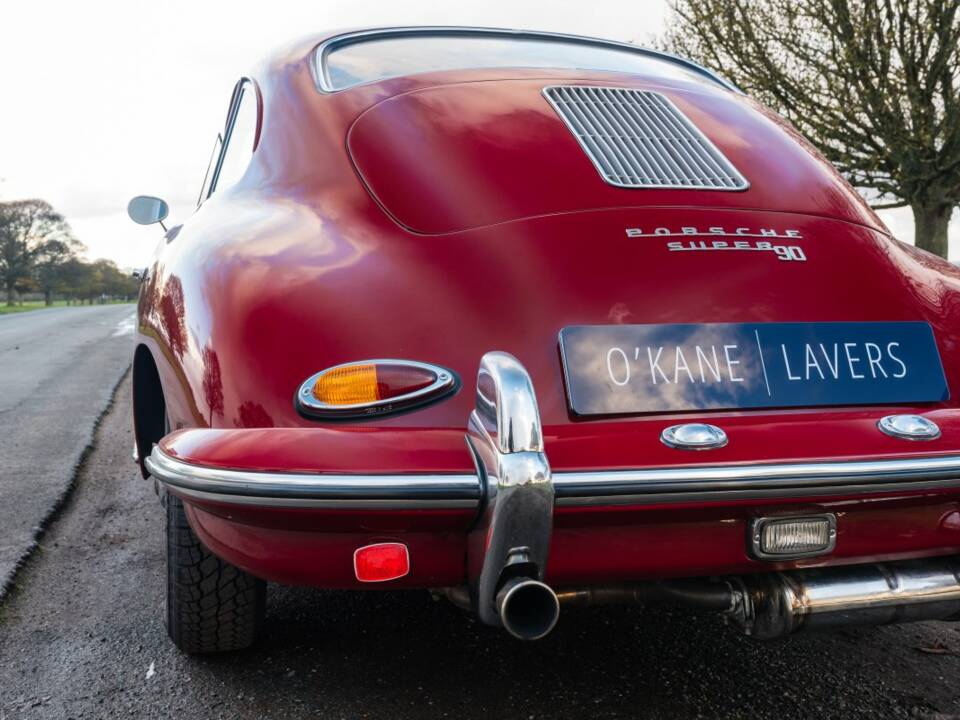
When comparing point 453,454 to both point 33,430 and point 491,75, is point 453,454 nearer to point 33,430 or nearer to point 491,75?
point 491,75

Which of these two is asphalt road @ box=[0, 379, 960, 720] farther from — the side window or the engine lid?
the side window

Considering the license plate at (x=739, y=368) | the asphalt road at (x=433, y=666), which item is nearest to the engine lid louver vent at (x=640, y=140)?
the license plate at (x=739, y=368)

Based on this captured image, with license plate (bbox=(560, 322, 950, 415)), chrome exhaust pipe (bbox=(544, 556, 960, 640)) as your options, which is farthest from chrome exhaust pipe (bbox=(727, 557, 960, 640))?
license plate (bbox=(560, 322, 950, 415))

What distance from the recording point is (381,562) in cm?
174

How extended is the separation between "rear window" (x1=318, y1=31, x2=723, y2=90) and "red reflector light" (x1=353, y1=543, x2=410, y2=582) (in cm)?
135

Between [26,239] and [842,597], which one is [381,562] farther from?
[26,239]

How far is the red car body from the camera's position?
1.71m

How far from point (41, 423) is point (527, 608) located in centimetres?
558

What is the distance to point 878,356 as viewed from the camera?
6.50ft

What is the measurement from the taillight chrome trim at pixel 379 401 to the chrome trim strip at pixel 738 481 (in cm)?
31

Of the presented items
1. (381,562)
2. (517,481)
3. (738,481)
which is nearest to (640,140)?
(738,481)

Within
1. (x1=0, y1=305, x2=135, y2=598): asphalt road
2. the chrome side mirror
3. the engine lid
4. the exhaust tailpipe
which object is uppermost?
the engine lid

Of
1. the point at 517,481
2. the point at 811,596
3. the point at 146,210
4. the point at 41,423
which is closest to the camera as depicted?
the point at 517,481

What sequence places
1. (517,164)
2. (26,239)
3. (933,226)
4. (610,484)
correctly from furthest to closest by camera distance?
(26,239) < (933,226) < (517,164) < (610,484)
